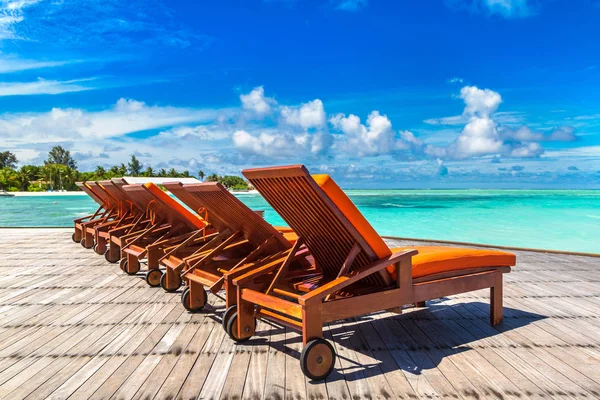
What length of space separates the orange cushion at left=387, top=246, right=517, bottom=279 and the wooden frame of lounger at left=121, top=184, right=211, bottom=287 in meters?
2.16

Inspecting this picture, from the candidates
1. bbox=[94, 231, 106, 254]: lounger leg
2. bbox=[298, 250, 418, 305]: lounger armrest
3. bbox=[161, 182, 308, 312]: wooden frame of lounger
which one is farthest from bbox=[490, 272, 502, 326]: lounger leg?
bbox=[94, 231, 106, 254]: lounger leg

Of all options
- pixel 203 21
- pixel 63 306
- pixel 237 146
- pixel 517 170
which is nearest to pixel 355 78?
pixel 237 146

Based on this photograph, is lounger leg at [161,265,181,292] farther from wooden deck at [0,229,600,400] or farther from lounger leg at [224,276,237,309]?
lounger leg at [224,276,237,309]

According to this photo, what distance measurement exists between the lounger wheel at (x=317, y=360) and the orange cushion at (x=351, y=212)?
2.14ft

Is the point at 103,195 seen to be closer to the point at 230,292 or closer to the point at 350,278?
the point at 230,292

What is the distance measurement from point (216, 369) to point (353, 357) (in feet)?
2.76

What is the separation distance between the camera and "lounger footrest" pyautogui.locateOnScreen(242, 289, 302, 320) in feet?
8.51

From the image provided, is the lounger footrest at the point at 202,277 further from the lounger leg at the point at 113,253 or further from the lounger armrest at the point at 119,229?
the lounger leg at the point at 113,253

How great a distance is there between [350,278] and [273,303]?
1.66 feet

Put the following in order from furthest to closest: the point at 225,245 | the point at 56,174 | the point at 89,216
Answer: the point at 56,174 → the point at 89,216 → the point at 225,245

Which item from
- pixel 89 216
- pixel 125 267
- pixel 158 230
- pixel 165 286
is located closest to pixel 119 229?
pixel 125 267

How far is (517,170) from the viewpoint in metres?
68.1

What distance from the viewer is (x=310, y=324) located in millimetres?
2482

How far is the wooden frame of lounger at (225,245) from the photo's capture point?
10.9 ft
